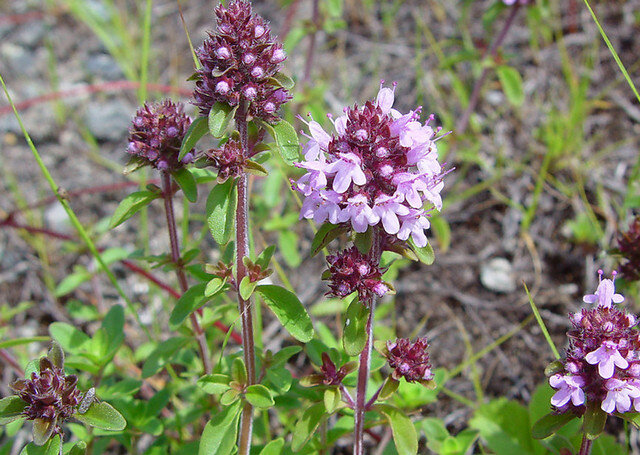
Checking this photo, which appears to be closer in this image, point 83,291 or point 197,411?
point 197,411

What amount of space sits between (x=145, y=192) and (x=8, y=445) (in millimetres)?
1736

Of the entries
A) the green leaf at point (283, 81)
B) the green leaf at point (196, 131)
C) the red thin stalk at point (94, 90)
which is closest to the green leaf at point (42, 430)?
the green leaf at point (196, 131)

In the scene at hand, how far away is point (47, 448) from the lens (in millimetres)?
2529

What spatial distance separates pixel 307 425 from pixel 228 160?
1.25 metres

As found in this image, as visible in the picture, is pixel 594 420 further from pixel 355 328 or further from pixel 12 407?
pixel 12 407

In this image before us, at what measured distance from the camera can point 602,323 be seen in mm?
2484

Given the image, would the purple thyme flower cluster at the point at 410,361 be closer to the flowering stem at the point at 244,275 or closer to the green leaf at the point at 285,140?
the flowering stem at the point at 244,275

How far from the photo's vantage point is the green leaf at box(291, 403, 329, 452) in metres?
2.61

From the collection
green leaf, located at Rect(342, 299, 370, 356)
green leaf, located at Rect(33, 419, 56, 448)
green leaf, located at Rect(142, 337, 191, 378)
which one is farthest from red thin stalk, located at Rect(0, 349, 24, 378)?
green leaf, located at Rect(342, 299, 370, 356)

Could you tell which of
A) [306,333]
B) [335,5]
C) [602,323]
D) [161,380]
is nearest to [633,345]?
[602,323]

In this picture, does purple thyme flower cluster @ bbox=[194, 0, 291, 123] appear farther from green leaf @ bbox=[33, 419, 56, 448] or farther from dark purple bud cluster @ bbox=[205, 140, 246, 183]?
green leaf @ bbox=[33, 419, 56, 448]

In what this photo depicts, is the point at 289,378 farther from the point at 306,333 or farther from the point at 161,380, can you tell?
the point at 161,380

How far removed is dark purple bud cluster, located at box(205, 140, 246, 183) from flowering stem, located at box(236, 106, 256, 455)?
0.19 feet

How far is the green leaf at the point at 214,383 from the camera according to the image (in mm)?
2748
